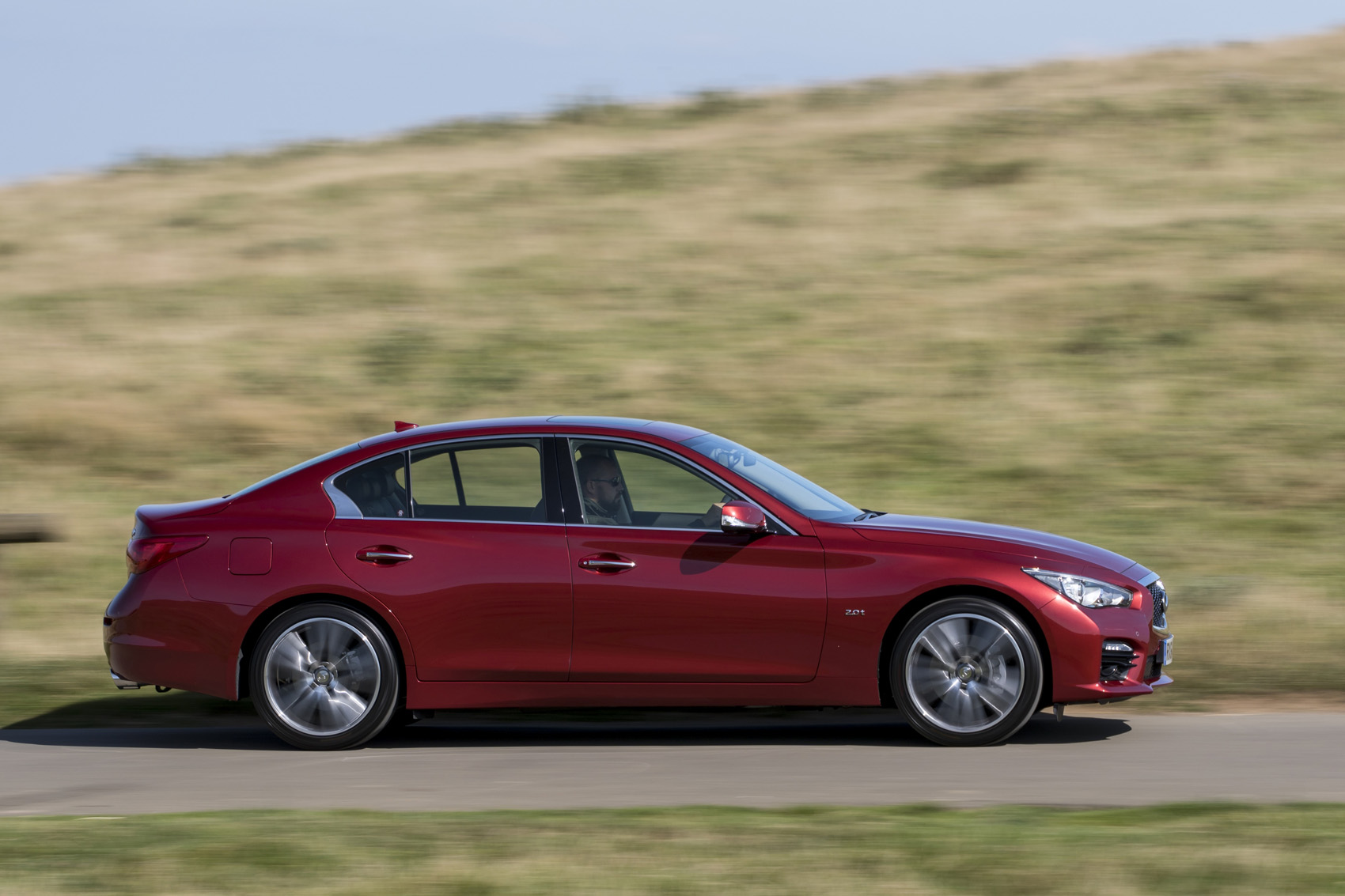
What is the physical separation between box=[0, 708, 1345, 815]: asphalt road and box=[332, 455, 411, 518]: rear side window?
1143mm

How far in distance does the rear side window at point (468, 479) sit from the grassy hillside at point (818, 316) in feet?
11.0

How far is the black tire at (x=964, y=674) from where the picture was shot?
765cm

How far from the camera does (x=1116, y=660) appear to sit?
7.65m

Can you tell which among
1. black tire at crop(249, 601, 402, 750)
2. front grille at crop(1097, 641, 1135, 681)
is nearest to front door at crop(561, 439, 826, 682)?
black tire at crop(249, 601, 402, 750)

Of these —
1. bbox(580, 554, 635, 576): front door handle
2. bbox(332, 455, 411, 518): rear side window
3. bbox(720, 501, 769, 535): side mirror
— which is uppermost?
bbox(332, 455, 411, 518): rear side window

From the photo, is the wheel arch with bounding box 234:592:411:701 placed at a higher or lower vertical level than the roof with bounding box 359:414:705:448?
lower

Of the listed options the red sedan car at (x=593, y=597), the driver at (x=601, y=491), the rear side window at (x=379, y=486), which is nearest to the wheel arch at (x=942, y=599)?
the red sedan car at (x=593, y=597)

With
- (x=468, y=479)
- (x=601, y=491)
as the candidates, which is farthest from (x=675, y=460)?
(x=468, y=479)

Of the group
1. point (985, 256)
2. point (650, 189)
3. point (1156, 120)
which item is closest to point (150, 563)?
point (985, 256)

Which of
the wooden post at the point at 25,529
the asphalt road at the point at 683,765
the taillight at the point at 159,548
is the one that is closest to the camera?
the asphalt road at the point at 683,765

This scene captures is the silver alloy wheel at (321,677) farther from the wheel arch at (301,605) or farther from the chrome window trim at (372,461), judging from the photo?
the chrome window trim at (372,461)

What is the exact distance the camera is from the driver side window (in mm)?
7926

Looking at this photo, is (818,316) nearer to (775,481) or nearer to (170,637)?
(775,481)

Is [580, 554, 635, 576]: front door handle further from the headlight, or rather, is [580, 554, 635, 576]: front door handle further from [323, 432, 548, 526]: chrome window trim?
the headlight
